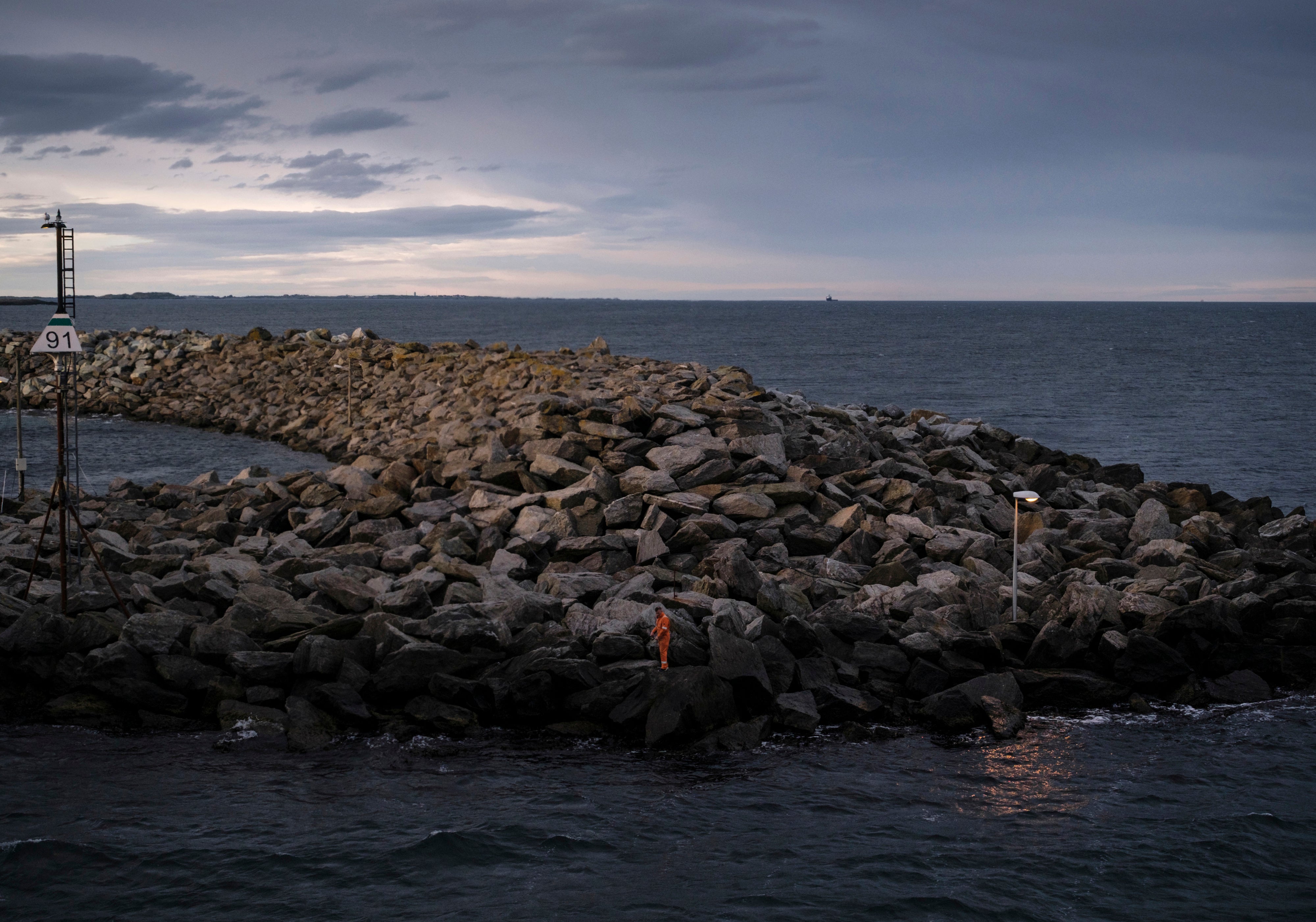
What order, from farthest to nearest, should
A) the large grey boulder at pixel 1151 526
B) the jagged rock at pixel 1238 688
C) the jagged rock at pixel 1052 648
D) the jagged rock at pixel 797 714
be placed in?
the large grey boulder at pixel 1151 526
the jagged rock at pixel 1052 648
the jagged rock at pixel 1238 688
the jagged rock at pixel 797 714

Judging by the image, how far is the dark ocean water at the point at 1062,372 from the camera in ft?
136

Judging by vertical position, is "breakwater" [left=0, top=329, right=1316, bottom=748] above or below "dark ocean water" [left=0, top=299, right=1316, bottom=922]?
above

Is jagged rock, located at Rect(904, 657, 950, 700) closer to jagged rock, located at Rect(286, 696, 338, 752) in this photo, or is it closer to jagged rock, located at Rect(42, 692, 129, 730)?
jagged rock, located at Rect(286, 696, 338, 752)

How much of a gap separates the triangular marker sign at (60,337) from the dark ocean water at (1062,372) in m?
21.8

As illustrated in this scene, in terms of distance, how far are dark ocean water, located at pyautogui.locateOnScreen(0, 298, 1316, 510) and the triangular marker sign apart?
21.8 meters

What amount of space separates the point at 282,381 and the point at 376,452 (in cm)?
1862

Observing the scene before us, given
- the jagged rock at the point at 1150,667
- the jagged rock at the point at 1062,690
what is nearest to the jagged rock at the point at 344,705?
the jagged rock at the point at 1062,690

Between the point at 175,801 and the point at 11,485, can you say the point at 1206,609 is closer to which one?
the point at 175,801

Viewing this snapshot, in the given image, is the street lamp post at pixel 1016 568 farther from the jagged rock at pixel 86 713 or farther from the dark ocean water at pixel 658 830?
the jagged rock at pixel 86 713

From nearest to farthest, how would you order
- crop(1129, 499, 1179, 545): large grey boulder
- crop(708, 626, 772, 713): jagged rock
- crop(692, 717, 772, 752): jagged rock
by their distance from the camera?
crop(692, 717, 772, 752): jagged rock → crop(708, 626, 772, 713): jagged rock → crop(1129, 499, 1179, 545): large grey boulder

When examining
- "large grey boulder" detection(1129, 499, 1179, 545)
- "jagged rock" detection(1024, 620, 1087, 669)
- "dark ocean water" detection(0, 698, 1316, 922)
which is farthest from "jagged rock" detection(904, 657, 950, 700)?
"large grey boulder" detection(1129, 499, 1179, 545)

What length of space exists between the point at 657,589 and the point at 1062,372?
72968 mm

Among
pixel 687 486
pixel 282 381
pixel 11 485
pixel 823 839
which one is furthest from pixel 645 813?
pixel 282 381

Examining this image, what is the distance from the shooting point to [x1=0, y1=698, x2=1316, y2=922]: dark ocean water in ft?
31.4
